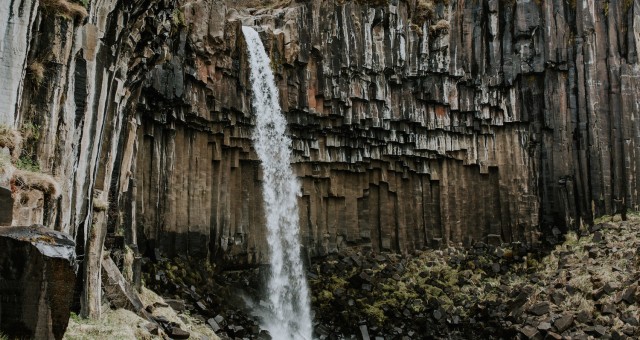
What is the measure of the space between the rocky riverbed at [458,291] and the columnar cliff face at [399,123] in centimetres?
106

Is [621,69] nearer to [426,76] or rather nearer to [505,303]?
[426,76]

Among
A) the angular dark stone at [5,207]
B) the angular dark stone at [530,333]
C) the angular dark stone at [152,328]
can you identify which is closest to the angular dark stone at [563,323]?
the angular dark stone at [530,333]

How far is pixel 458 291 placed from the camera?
26.4 m


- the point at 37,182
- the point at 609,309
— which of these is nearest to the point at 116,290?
the point at 37,182

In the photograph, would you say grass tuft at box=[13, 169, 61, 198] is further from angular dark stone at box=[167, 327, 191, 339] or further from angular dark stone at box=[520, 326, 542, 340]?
angular dark stone at box=[520, 326, 542, 340]

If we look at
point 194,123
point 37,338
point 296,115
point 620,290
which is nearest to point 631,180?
point 620,290

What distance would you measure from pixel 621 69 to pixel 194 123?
17217mm

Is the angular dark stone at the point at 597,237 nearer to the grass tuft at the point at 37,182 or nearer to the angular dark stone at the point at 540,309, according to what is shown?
the angular dark stone at the point at 540,309

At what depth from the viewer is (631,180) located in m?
26.8

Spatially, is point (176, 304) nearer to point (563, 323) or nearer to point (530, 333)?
point (530, 333)

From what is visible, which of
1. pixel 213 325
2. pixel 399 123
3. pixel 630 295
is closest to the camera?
pixel 213 325

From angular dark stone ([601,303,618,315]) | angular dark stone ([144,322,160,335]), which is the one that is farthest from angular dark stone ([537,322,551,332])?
angular dark stone ([144,322,160,335])

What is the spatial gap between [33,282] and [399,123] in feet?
A: 70.7

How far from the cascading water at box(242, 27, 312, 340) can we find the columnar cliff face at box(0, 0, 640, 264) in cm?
44
